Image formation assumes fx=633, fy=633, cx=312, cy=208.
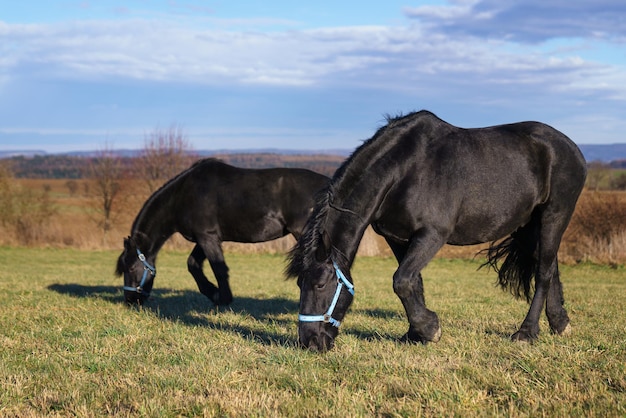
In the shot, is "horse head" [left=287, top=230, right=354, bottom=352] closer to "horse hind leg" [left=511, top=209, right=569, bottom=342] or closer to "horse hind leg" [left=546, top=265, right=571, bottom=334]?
"horse hind leg" [left=511, top=209, right=569, bottom=342]

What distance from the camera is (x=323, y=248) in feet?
19.0

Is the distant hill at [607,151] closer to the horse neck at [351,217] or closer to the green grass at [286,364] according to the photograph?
the green grass at [286,364]

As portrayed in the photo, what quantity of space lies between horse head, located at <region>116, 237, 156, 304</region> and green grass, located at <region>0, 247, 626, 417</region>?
1.25 ft

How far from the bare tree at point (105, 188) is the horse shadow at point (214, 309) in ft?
75.6

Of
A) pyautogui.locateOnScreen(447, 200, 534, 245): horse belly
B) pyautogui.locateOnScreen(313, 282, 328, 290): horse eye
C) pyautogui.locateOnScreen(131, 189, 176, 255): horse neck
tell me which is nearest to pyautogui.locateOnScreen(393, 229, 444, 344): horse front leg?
pyautogui.locateOnScreen(447, 200, 534, 245): horse belly

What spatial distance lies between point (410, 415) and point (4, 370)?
3494 mm

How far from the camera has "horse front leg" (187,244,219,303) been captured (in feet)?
33.9

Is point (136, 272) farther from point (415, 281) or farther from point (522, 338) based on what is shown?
point (522, 338)

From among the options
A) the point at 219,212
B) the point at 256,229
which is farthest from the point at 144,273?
the point at 256,229

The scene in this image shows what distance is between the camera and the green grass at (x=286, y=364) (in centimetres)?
429

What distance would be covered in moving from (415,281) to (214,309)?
4495 mm

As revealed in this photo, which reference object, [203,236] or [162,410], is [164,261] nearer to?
[203,236]

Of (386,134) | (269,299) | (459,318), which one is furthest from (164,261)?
(386,134)

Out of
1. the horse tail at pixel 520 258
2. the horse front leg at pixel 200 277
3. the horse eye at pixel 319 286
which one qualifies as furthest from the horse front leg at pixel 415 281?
the horse front leg at pixel 200 277
